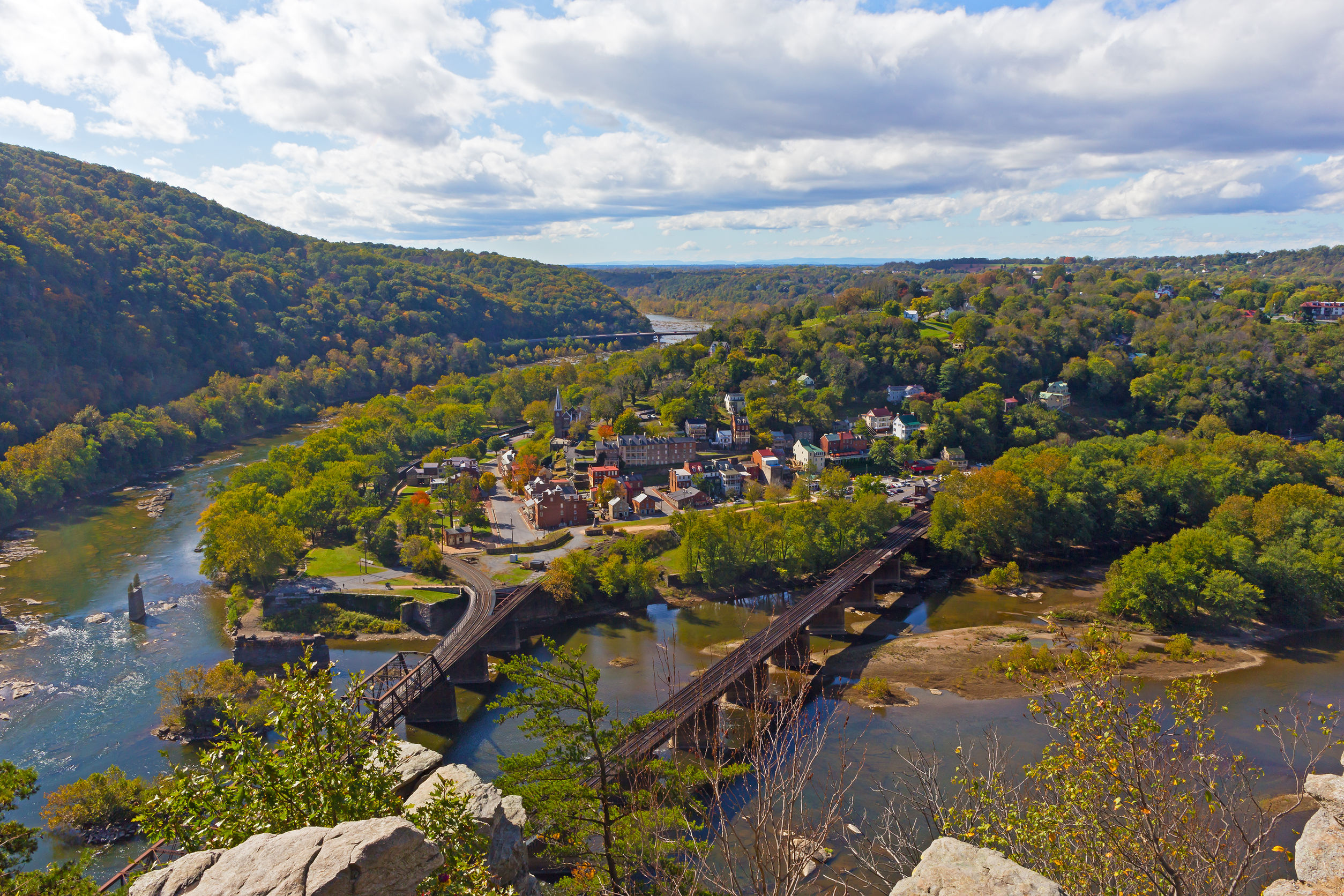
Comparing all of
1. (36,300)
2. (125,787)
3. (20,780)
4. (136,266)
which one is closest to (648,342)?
(136,266)

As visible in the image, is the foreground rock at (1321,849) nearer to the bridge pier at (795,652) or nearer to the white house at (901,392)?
the bridge pier at (795,652)

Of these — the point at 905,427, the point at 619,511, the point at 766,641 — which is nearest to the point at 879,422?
the point at 905,427

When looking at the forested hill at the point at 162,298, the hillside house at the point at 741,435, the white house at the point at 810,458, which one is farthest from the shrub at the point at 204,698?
the forested hill at the point at 162,298

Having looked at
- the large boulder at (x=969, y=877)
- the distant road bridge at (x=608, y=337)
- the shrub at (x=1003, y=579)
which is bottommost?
the shrub at (x=1003, y=579)

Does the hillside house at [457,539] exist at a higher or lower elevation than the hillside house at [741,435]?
lower

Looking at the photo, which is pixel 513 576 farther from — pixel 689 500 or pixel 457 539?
pixel 689 500

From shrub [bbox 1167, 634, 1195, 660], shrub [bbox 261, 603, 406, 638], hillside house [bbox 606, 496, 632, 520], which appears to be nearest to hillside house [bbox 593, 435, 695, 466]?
hillside house [bbox 606, 496, 632, 520]
